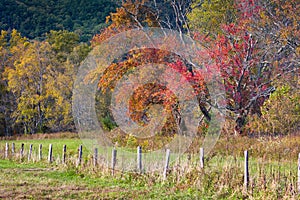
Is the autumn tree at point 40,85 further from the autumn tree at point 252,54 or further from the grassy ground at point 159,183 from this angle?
the grassy ground at point 159,183

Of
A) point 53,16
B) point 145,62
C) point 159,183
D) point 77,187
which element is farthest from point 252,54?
point 53,16

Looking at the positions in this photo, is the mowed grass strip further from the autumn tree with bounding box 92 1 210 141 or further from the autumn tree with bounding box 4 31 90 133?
the autumn tree with bounding box 4 31 90 133

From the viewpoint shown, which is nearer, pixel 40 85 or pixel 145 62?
pixel 145 62

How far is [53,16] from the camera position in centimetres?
7512

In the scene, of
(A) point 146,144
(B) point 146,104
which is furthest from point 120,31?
(A) point 146,144

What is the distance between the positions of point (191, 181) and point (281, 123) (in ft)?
34.5

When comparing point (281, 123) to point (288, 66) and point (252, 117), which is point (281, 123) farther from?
point (288, 66)

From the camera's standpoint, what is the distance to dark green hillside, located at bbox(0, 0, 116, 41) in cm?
6962

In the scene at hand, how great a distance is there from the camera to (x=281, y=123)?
2072 centimetres

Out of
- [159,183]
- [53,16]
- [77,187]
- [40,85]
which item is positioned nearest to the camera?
[77,187]

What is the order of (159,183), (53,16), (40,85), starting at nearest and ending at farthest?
(159,183), (40,85), (53,16)

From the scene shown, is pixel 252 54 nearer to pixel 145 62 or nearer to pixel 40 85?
pixel 145 62

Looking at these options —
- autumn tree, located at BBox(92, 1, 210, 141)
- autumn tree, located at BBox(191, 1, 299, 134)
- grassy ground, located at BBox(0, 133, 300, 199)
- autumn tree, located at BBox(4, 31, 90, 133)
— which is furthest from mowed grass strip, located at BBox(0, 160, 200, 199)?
autumn tree, located at BBox(4, 31, 90, 133)

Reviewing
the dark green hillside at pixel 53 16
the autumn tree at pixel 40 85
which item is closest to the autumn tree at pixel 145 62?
the autumn tree at pixel 40 85
